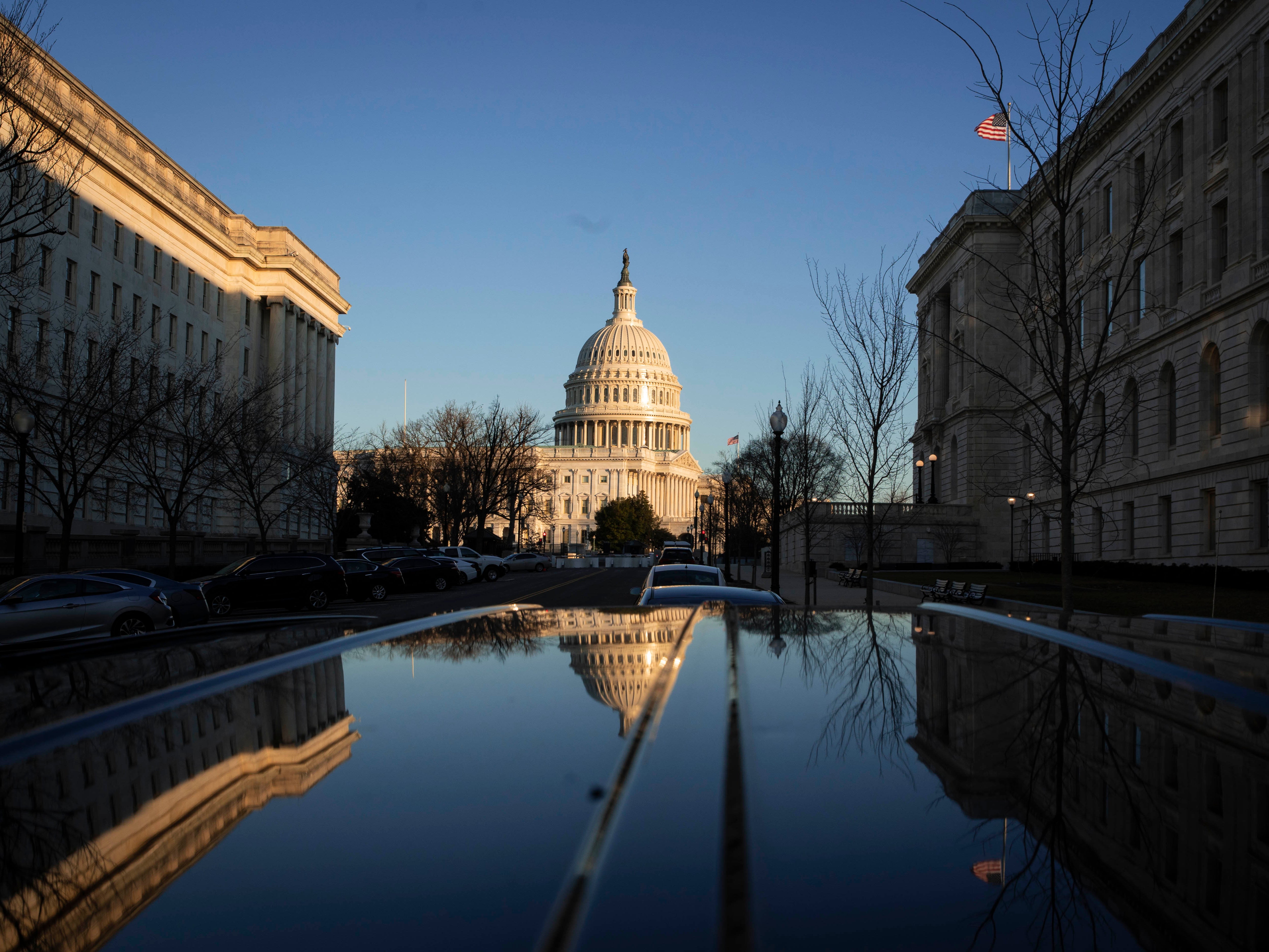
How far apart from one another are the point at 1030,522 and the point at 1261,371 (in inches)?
885

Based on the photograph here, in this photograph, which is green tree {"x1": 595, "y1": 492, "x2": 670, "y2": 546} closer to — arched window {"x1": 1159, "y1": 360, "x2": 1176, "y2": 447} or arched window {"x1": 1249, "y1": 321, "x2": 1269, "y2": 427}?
arched window {"x1": 1159, "y1": 360, "x2": 1176, "y2": 447}

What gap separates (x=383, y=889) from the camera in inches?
79.3

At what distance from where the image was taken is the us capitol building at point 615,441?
613ft

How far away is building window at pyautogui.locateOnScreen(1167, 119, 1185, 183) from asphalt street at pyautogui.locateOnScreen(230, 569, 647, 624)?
1062 inches

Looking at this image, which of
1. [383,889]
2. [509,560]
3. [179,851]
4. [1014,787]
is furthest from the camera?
[509,560]

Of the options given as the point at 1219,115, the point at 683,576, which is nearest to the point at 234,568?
the point at 683,576

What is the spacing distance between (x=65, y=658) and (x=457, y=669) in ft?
5.25

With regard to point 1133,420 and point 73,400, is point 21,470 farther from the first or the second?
point 1133,420

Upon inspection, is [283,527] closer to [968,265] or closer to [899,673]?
[968,265]

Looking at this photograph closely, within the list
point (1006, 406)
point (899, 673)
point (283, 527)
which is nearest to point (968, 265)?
point (1006, 406)

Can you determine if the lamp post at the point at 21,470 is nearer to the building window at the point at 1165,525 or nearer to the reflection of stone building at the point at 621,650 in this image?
the reflection of stone building at the point at 621,650

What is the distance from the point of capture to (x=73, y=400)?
3253cm

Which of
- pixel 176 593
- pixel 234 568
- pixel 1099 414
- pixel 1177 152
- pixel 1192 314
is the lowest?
pixel 176 593

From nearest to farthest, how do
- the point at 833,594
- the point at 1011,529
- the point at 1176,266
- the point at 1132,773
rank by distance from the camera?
the point at 1132,773
the point at 833,594
the point at 1176,266
the point at 1011,529
